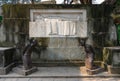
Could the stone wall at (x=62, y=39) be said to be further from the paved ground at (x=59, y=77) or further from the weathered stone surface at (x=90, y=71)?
the paved ground at (x=59, y=77)

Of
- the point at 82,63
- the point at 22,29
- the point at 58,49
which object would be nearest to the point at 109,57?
the point at 82,63

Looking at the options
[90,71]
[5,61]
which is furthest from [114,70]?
[5,61]

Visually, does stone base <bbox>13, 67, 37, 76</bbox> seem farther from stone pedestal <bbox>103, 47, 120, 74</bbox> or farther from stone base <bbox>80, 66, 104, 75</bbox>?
stone pedestal <bbox>103, 47, 120, 74</bbox>

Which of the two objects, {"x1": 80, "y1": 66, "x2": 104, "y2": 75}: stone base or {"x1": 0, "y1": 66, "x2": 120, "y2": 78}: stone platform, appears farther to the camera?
{"x1": 80, "y1": 66, "x2": 104, "y2": 75}: stone base

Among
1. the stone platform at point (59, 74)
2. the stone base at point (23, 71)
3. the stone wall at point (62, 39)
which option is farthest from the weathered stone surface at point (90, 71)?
the stone base at point (23, 71)

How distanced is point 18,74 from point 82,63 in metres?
2.38

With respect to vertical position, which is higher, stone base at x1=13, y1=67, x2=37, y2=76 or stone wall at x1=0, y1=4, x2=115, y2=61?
stone wall at x1=0, y1=4, x2=115, y2=61

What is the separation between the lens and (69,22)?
938cm

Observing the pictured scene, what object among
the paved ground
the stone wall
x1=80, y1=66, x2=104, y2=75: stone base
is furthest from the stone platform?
the stone wall

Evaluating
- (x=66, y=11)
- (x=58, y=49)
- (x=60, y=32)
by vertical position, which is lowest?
(x=58, y=49)

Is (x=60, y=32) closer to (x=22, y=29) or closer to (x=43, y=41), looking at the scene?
(x=43, y=41)

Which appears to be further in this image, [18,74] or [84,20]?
[84,20]

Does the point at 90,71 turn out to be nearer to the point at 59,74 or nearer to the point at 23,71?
the point at 59,74

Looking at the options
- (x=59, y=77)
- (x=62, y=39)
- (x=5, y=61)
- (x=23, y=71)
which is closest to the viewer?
(x=59, y=77)
